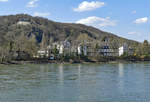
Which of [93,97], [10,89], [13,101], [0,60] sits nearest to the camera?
[13,101]

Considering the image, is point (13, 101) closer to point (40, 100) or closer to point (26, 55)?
point (40, 100)

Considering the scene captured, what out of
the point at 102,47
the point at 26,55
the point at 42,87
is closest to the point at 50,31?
the point at 102,47

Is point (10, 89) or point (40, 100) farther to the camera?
point (10, 89)

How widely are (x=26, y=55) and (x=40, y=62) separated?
7.02m

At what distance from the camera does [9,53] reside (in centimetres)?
7394

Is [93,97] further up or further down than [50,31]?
further down

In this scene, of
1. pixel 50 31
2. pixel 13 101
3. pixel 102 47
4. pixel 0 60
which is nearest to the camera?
pixel 13 101

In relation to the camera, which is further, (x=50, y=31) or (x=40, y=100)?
(x=50, y=31)

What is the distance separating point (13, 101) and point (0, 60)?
5423 centimetres

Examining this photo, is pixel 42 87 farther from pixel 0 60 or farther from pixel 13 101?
pixel 0 60

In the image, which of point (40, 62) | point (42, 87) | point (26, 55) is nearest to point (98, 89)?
point (42, 87)

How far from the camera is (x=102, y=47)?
342ft

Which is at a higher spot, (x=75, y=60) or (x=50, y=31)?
(x=50, y=31)

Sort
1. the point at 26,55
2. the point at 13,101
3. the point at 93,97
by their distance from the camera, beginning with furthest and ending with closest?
the point at 26,55 → the point at 93,97 → the point at 13,101
